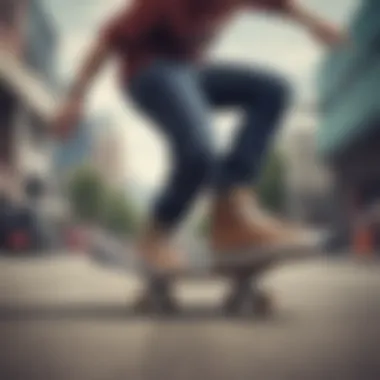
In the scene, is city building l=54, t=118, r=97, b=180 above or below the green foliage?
above

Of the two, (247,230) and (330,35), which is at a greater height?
(330,35)

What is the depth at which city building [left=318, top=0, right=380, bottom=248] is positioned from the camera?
97 cm

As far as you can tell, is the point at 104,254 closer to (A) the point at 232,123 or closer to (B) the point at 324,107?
(A) the point at 232,123

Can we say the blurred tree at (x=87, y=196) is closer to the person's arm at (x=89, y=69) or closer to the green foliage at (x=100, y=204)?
the green foliage at (x=100, y=204)

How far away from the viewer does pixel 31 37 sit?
0.99 m

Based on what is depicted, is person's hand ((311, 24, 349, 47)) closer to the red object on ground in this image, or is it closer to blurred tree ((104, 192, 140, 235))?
blurred tree ((104, 192, 140, 235))

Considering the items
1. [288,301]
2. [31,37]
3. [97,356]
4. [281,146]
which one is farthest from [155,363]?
[31,37]

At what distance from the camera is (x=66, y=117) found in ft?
3.25

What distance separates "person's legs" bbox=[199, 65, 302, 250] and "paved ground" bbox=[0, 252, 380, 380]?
6cm

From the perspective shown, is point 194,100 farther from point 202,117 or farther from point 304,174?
point 304,174

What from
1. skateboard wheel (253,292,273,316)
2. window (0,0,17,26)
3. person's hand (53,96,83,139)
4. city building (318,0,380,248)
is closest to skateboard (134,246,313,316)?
skateboard wheel (253,292,273,316)

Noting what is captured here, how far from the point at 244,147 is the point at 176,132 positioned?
88 mm

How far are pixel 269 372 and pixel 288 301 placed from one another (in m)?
0.09

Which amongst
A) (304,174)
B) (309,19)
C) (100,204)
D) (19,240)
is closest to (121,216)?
(100,204)
